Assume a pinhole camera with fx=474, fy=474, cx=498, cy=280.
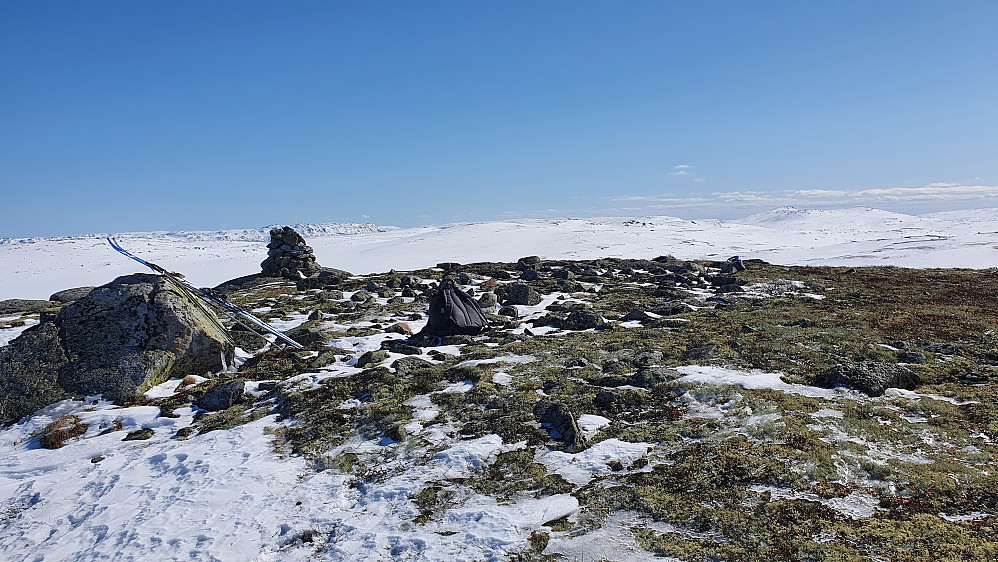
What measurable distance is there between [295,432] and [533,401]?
16.6 ft

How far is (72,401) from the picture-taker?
11.4 metres

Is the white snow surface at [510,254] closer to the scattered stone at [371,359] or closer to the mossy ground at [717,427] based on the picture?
the mossy ground at [717,427]

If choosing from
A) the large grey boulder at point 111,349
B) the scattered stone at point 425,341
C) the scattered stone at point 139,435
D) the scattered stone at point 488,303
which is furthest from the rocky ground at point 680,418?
the scattered stone at point 488,303

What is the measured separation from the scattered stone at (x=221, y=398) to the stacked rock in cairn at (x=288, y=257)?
24186mm

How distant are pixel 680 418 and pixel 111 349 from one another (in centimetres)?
1434

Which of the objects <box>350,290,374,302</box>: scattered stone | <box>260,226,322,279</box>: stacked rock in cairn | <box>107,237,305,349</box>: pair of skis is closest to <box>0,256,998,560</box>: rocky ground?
<box>107,237,305,349</box>: pair of skis

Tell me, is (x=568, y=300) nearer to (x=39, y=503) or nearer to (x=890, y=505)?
(x=890, y=505)

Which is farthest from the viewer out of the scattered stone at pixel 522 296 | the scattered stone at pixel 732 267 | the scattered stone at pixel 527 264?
the scattered stone at pixel 527 264

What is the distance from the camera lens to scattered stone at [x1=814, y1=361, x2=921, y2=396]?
10266 mm

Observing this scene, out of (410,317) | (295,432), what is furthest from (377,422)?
(410,317)

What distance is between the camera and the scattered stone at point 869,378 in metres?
10.3

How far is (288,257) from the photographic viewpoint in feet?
118

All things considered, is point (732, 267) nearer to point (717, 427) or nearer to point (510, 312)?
point (510, 312)

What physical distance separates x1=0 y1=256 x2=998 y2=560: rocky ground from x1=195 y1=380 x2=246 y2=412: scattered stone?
0.07 m
